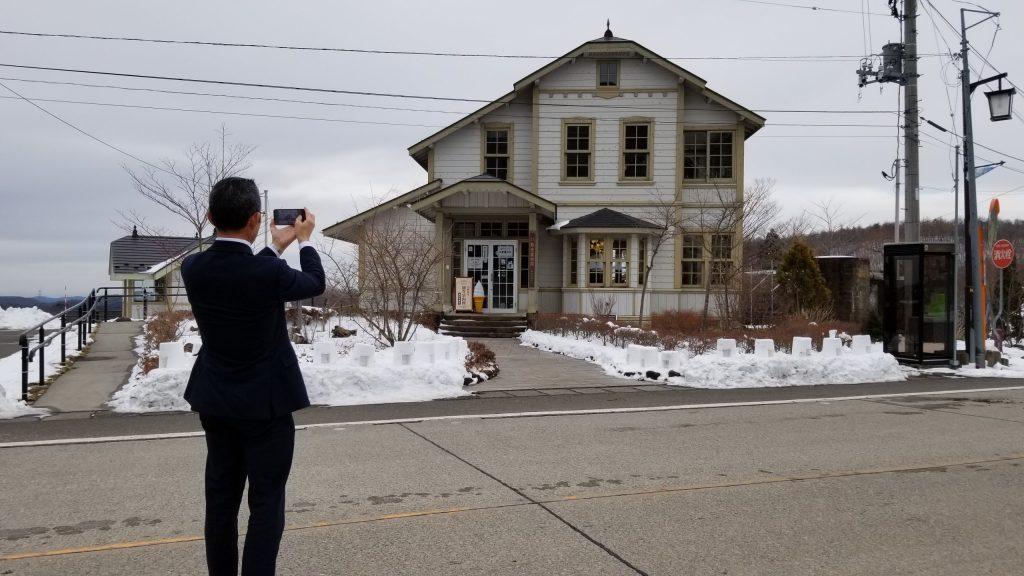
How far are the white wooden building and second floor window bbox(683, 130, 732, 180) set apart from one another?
33 millimetres

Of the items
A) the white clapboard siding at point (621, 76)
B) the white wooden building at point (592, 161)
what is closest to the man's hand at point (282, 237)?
the white wooden building at point (592, 161)

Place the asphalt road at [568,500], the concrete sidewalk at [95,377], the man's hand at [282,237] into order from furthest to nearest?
the concrete sidewalk at [95,377]
the asphalt road at [568,500]
the man's hand at [282,237]

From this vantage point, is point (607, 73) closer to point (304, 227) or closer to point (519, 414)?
point (519, 414)

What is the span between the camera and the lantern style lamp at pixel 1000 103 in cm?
1648

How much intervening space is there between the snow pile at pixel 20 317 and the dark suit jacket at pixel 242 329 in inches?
1143

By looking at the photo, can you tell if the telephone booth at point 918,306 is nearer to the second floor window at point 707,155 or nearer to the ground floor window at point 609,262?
the ground floor window at point 609,262

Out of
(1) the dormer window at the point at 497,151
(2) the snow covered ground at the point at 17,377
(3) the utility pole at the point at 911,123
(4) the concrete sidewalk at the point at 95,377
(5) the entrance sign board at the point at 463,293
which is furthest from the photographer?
(1) the dormer window at the point at 497,151

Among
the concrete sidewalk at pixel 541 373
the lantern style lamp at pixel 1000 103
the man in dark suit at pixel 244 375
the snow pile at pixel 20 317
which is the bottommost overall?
the concrete sidewalk at pixel 541 373

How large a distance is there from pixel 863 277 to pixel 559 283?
9.96m

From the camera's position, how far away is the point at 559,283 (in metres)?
26.4

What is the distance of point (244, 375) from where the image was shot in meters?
3.33

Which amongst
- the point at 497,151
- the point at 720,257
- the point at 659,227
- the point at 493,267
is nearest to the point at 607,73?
the point at 497,151

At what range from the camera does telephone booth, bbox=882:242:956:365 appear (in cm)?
1700

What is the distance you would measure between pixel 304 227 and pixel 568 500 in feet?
11.0
